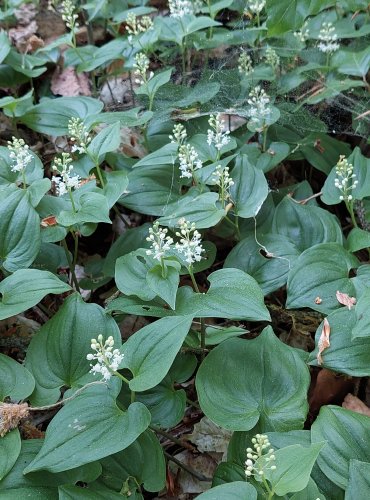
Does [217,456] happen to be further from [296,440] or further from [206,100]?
[206,100]

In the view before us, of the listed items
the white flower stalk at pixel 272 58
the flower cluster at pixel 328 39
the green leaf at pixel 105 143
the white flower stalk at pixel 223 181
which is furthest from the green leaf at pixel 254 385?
the flower cluster at pixel 328 39

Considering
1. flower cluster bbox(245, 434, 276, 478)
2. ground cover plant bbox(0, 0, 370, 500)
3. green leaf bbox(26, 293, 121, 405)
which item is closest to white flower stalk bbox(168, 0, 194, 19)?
ground cover plant bbox(0, 0, 370, 500)

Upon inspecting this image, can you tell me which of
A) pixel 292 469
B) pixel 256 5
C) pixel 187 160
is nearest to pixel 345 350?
pixel 292 469

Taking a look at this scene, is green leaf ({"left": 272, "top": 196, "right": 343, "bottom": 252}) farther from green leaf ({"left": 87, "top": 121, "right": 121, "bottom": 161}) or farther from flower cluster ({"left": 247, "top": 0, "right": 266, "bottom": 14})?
flower cluster ({"left": 247, "top": 0, "right": 266, "bottom": 14})

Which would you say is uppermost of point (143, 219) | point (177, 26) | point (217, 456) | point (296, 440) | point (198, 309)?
point (177, 26)

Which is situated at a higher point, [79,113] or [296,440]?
[79,113]

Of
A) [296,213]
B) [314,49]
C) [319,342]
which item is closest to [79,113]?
[296,213]
